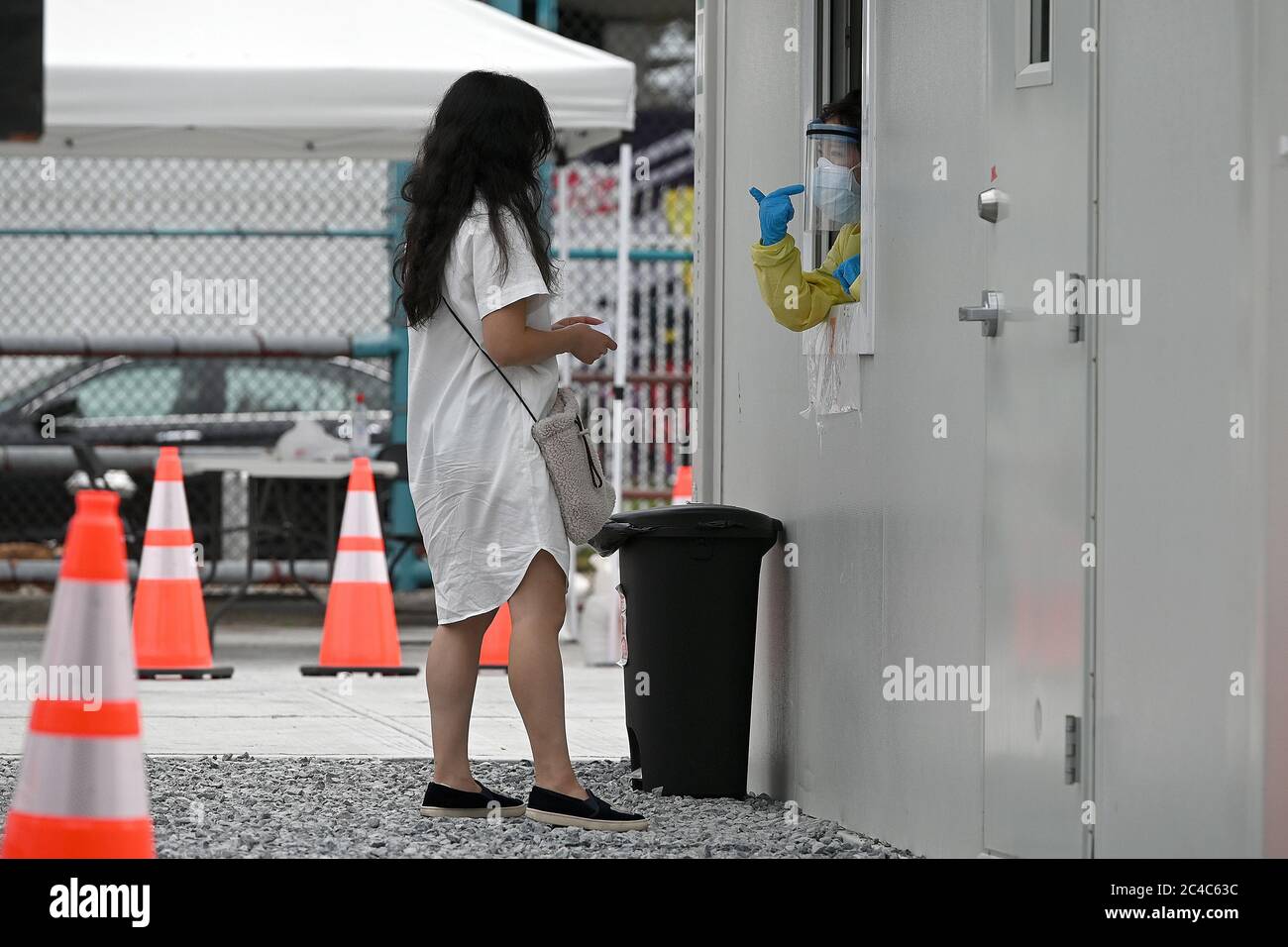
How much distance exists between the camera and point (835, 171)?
16.5ft

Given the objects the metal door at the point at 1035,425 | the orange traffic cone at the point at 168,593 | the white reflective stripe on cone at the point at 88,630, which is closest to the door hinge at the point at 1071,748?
the metal door at the point at 1035,425

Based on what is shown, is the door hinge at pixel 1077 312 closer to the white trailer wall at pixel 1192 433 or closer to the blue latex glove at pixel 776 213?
the white trailer wall at pixel 1192 433

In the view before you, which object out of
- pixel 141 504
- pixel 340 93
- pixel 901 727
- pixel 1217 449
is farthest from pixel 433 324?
pixel 141 504

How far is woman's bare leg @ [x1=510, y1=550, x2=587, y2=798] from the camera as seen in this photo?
184 inches

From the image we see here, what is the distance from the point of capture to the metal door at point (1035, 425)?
3.65 metres

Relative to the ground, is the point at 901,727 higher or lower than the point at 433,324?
lower

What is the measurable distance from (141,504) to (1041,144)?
806 centimetres

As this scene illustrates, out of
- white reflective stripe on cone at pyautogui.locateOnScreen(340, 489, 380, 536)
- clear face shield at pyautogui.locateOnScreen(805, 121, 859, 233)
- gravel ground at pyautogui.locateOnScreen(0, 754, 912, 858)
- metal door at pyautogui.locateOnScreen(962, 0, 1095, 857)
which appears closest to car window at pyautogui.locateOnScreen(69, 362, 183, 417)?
white reflective stripe on cone at pyautogui.locateOnScreen(340, 489, 380, 536)

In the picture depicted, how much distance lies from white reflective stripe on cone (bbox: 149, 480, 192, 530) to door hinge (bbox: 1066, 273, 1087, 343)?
16.8ft

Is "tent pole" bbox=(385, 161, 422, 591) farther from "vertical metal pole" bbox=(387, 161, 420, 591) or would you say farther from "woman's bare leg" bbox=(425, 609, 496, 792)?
"woman's bare leg" bbox=(425, 609, 496, 792)

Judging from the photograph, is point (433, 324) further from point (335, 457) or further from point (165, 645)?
point (335, 457)

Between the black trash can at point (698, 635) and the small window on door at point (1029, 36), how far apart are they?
1.76m

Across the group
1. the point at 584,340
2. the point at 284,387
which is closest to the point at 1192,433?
the point at 584,340
